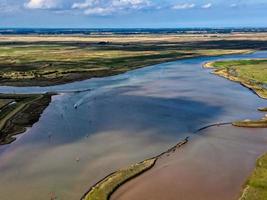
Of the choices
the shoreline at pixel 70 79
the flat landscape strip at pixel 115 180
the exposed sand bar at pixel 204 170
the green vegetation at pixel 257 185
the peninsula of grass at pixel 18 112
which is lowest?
the shoreline at pixel 70 79

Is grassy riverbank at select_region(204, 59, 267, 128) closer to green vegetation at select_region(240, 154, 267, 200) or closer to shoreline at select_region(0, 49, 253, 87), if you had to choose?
green vegetation at select_region(240, 154, 267, 200)

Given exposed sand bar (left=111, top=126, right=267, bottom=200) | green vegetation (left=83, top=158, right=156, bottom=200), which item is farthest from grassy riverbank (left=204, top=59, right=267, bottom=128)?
green vegetation (left=83, top=158, right=156, bottom=200)

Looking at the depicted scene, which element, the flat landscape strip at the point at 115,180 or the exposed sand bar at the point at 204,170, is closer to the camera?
the flat landscape strip at the point at 115,180

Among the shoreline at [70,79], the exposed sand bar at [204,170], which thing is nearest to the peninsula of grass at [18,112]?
the shoreline at [70,79]

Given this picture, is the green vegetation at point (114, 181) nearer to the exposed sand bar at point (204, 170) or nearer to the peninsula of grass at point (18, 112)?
the exposed sand bar at point (204, 170)

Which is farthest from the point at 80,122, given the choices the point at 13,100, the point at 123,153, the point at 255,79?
the point at 255,79

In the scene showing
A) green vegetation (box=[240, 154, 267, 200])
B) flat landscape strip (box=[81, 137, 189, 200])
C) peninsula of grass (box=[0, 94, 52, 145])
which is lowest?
peninsula of grass (box=[0, 94, 52, 145])

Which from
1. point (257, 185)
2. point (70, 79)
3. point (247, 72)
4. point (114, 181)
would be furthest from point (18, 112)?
point (247, 72)
